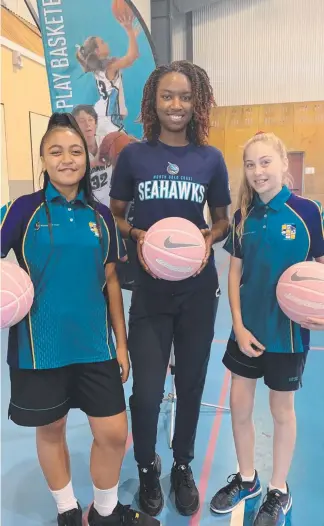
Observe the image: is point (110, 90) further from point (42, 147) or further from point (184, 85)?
point (42, 147)

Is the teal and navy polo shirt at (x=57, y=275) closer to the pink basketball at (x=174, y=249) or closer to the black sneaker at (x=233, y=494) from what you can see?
the pink basketball at (x=174, y=249)

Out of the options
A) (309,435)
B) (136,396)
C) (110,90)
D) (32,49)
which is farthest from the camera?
(32,49)

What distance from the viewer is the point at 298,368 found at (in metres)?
1.64

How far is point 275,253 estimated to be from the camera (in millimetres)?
1578

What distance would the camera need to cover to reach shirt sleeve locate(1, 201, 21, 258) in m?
1.37

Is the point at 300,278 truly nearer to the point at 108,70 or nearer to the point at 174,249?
the point at 174,249

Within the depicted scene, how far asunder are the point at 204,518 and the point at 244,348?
2.46 ft

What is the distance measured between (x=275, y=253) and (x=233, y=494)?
104cm

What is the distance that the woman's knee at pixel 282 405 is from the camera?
66.1 inches

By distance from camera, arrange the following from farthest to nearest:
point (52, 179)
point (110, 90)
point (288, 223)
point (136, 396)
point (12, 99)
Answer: point (12, 99) < point (110, 90) < point (136, 396) < point (288, 223) < point (52, 179)

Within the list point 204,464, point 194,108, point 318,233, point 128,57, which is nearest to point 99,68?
point 128,57

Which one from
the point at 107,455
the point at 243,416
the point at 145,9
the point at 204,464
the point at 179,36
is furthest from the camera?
the point at 179,36

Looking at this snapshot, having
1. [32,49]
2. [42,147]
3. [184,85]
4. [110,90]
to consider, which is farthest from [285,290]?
[32,49]

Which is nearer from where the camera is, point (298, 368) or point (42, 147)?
point (42, 147)
